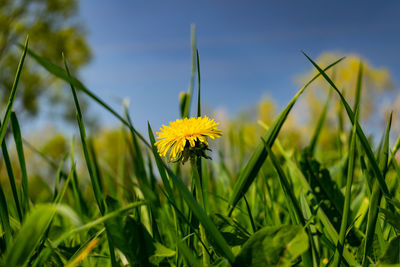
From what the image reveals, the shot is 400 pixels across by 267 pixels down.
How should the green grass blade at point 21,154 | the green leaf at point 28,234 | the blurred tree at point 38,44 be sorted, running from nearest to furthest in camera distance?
the green leaf at point 28,234 < the green grass blade at point 21,154 < the blurred tree at point 38,44

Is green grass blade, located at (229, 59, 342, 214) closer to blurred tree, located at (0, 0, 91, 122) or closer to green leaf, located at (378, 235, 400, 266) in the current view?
green leaf, located at (378, 235, 400, 266)

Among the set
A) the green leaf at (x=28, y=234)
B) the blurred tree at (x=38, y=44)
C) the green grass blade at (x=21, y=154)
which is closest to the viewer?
the green leaf at (x=28, y=234)

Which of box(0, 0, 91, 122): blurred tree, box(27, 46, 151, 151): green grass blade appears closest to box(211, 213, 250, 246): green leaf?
box(27, 46, 151, 151): green grass blade

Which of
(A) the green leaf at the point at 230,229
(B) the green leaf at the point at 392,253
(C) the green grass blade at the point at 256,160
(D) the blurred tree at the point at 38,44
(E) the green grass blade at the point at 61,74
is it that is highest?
(D) the blurred tree at the point at 38,44

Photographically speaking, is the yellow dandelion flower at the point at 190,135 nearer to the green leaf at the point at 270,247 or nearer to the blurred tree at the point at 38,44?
the green leaf at the point at 270,247

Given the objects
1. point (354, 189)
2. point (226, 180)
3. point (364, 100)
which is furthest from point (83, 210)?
point (364, 100)

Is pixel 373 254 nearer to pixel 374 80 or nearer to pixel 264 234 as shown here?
pixel 264 234

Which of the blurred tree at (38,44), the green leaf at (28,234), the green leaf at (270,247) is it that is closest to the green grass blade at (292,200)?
the green leaf at (270,247)

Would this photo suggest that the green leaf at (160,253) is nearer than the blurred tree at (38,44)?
Yes

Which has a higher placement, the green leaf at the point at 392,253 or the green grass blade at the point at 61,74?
the green grass blade at the point at 61,74
